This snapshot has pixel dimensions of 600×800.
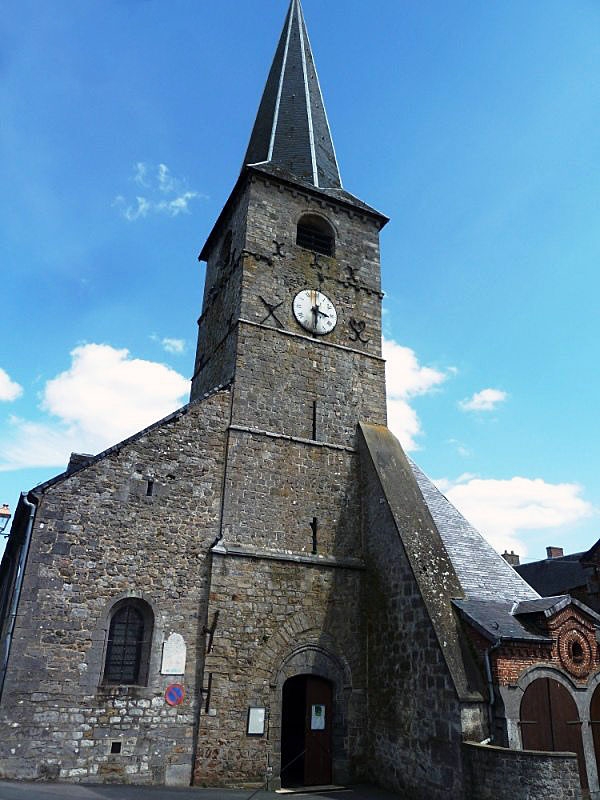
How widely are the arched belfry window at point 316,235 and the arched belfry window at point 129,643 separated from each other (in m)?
10.1

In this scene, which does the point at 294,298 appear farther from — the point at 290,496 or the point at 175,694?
the point at 175,694

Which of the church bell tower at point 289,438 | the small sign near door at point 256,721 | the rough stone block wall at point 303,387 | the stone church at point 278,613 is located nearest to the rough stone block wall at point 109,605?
the stone church at point 278,613

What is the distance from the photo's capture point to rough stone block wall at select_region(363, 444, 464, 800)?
29.4 ft

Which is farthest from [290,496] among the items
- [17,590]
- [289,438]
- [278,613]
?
[17,590]

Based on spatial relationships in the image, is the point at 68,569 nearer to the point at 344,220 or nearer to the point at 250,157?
the point at 344,220

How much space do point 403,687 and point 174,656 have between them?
13.5 ft

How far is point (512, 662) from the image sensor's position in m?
9.32

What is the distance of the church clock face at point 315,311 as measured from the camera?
1417 centimetres

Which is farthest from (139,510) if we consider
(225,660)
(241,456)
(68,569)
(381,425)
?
(381,425)

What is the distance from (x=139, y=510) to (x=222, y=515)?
1.63 m

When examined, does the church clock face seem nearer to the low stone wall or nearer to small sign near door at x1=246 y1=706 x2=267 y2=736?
small sign near door at x1=246 y1=706 x2=267 y2=736

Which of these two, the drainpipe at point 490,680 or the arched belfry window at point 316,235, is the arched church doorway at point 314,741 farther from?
the arched belfry window at point 316,235

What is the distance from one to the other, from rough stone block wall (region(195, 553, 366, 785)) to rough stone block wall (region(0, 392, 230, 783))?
409mm

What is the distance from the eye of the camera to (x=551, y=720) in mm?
9367
